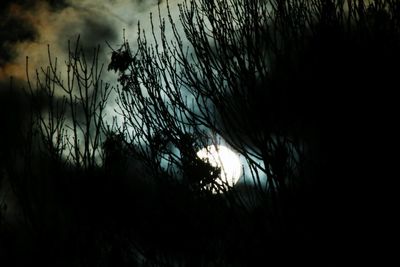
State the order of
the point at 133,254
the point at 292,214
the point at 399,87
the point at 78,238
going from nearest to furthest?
the point at 399,87
the point at 292,214
the point at 78,238
the point at 133,254

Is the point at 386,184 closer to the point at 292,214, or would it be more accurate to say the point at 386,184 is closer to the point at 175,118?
the point at 292,214

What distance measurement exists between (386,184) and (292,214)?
1.39m

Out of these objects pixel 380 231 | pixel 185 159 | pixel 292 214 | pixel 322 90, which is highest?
pixel 322 90

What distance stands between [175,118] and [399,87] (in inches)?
127

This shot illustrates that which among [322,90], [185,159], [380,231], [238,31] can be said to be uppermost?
[238,31]

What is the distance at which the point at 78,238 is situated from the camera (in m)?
5.74

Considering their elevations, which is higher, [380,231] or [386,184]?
[386,184]

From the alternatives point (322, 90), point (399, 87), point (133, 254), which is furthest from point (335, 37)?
point (133, 254)

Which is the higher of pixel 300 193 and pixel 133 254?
pixel 300 193

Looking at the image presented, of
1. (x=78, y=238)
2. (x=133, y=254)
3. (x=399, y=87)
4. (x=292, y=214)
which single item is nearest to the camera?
(x=399, y=87)

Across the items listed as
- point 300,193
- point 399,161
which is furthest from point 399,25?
point 300,193

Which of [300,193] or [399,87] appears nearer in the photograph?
[399,87]

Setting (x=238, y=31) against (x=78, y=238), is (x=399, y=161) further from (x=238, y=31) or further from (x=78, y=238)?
(x=78, y=238)

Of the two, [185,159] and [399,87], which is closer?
[399,87]
